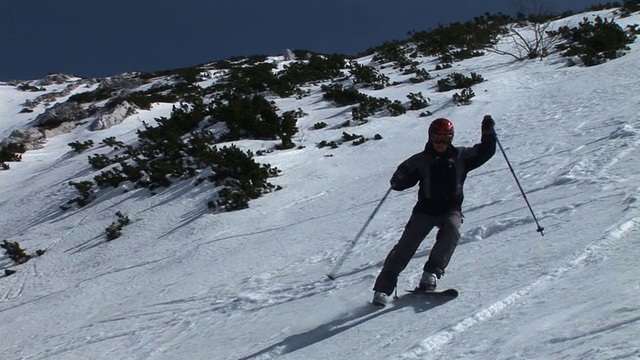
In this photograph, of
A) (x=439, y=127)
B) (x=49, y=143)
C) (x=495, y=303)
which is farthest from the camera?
(x=49, y=143)

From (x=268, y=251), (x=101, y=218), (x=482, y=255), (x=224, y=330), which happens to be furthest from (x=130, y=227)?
(x=482, y=255)

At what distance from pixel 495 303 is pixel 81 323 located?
529 cm

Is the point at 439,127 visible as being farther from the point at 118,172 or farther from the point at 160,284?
the point at 118,172

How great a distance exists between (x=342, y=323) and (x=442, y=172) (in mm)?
1492

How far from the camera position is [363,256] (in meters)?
6.93

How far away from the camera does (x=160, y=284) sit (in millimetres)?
8008

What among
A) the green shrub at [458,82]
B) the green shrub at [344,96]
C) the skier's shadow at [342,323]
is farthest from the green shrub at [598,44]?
the skier's shadow at [342,323]

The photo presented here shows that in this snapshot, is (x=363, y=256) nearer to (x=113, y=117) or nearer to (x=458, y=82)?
(x=458, y=82)

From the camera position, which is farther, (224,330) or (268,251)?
(268,251)

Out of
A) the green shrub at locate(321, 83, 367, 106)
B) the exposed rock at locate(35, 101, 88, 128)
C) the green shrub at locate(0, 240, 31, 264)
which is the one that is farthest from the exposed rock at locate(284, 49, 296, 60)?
the green shrub at locate(0, 240, 31, 264)

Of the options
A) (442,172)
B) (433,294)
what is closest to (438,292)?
(433,294)

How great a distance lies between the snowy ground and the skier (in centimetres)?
27

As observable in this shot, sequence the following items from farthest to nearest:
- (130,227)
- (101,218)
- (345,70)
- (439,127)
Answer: (345,70), (101,218), (130,227), (439,127)


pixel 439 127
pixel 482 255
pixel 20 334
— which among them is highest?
pixel 439 127
